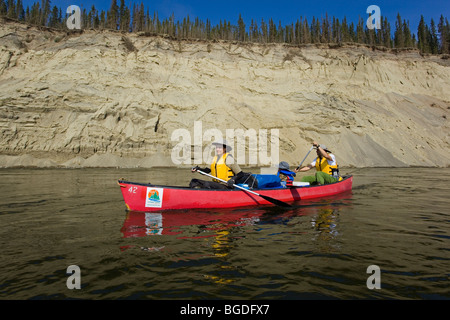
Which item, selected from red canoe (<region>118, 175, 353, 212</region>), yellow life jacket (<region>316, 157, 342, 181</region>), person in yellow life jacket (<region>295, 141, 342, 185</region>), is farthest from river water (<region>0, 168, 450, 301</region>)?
yellow life jacket (<region>316, 157, 342, 181</region>)

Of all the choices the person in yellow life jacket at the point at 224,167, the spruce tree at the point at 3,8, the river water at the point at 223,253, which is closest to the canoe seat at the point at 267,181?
the person in yellow life jacket at the point at 224,167

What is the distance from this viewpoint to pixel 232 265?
3.40 meters

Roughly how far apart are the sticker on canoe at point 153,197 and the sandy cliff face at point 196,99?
1755cm

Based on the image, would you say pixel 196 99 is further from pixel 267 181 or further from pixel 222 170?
pixel 222 170

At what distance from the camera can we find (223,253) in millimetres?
3814

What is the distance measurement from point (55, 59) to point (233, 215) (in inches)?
1161

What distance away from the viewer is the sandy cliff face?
23328 mm

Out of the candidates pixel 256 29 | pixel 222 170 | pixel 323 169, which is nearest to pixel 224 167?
pixel 222 170

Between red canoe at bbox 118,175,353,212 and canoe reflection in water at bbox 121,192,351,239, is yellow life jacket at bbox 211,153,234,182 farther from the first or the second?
canoe reflection in water at bbox 121,192,351,239

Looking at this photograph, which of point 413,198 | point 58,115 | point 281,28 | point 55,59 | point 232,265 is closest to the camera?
point 232,265

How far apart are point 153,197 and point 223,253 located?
3199 mm

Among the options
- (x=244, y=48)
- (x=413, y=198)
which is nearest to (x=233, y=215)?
(x=413, y=198)

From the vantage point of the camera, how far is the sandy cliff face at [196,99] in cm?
2333
